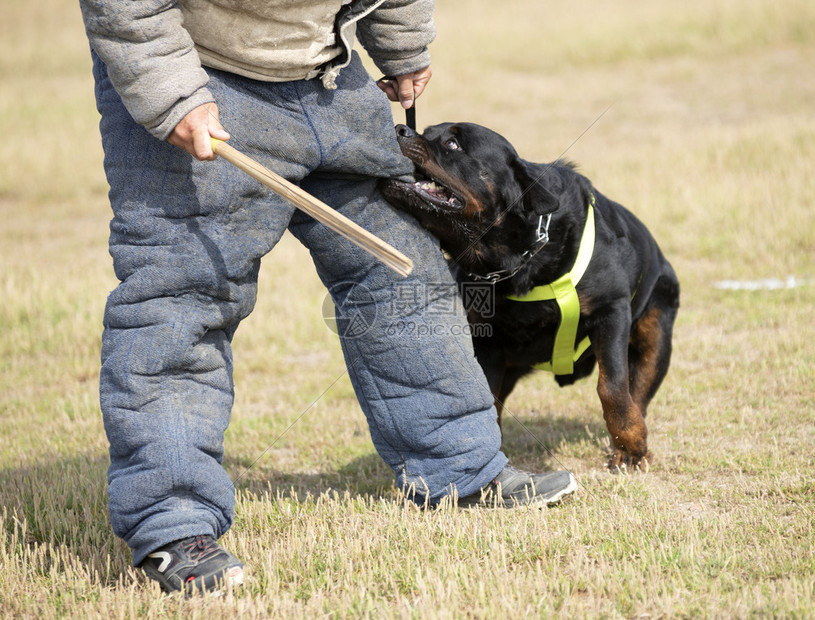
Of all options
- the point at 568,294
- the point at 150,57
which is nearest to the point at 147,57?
the point at 150,57

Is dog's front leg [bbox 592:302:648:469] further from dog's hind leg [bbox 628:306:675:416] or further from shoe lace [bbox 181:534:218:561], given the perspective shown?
shoe lace [bbox 181:534:218:561]

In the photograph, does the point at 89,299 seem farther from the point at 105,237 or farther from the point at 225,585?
the point at 225,585

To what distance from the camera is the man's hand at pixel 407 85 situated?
11.7ft

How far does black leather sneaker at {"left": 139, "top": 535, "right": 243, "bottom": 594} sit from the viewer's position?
274cm

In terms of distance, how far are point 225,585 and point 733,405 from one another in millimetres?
3356

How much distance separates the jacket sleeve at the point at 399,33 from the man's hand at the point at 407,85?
5cm

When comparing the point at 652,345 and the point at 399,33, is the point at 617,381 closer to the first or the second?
the point at 652,345

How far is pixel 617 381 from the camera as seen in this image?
414cm

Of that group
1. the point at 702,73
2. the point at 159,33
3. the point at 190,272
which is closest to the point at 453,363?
the point at 190,272

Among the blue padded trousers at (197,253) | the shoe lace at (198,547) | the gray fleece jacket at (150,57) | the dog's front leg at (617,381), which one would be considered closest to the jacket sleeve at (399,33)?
the blue padded trousers at (197,253)

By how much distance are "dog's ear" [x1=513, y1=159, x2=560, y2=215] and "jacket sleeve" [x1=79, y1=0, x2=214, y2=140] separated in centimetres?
185

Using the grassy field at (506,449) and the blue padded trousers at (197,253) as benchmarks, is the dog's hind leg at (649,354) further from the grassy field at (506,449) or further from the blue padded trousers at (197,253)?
the blue padded trousers at (197,253)

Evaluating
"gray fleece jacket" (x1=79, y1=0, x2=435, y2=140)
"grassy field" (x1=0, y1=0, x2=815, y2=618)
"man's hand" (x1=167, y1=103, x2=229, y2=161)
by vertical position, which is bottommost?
"grassy field" (x1=0, y1=0, x2=815, y2=618)

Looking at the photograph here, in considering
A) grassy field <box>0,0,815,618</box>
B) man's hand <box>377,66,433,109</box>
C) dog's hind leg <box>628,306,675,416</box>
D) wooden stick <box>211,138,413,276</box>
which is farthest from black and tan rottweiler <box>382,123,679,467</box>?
wooden stick <box>211,138,413,276</box>
